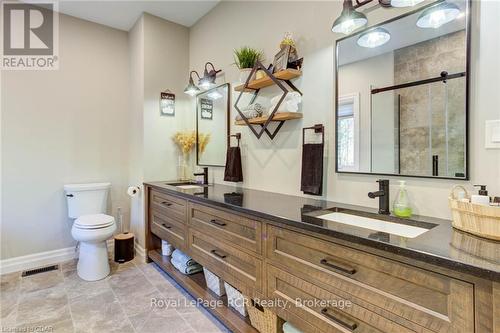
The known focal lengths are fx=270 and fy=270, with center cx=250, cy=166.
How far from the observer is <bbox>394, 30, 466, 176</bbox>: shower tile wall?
1268 millimetres

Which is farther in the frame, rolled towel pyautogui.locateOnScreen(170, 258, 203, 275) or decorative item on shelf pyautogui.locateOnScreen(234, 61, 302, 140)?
rolled towel pyautogui.locateOnScreen(170, 258, 203, 275)

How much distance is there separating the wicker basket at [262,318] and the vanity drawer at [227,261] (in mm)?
136

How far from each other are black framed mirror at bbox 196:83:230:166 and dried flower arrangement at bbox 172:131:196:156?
0.08m

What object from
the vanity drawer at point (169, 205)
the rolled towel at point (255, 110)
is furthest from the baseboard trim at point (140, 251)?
the rolled towel at point (255, 110)

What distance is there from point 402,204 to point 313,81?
998 millimetres

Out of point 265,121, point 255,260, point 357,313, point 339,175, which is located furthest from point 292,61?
point 357,313

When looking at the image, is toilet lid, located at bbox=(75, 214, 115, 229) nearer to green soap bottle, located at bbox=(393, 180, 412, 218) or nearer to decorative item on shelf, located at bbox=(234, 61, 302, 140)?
decorative item on shelf, located at bbox=(234, 61, 302, 140)

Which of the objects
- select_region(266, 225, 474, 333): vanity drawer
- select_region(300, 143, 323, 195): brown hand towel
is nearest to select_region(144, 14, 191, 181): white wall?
select_region(300, 143, 323, 195): brown hand towel

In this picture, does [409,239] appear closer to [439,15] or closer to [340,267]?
[340,267]

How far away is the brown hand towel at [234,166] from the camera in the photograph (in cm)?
249

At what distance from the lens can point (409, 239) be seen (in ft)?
3.25

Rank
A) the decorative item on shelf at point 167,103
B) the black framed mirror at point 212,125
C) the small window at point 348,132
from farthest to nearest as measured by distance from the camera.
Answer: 1. the decorative item on shelf at point 167,103
2. the black framed mirror at point 212,125
3. the small window at point 348,132

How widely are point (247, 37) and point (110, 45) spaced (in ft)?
6.12

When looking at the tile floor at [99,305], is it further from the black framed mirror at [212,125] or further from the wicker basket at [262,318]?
the black framed mirror at [212,125]
